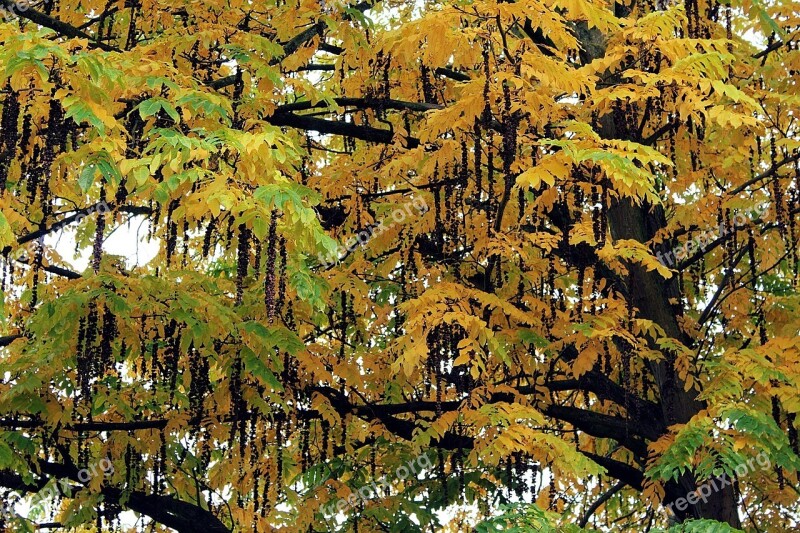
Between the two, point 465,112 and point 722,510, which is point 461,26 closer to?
point 465,112

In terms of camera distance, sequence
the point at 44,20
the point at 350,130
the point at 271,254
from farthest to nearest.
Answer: the point at 350,130, the point at 44,20, the point at 271,254

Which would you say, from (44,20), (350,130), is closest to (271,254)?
(44,20)

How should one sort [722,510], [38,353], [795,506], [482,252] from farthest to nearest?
[795,506] < [722,510] < [482,252] < [38,353]

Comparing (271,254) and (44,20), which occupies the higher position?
(44,20)

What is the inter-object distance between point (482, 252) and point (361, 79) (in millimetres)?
2167

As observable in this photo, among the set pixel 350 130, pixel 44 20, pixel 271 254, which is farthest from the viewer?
pixel 350 130

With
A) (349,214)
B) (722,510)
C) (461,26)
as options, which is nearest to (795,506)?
(722,510)

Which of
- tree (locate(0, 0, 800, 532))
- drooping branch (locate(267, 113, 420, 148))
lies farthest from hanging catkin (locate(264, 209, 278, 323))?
drooping branch (locate(267, 113, 420, 148))

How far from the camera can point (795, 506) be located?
11.6 metres

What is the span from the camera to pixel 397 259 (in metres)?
10.0

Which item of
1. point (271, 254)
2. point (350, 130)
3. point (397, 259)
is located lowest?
point (271, 254)

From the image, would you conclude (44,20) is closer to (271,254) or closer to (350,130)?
(350,130)

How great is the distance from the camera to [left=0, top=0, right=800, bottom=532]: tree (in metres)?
6.99

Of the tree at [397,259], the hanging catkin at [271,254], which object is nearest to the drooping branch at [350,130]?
the tree at [397,259]
